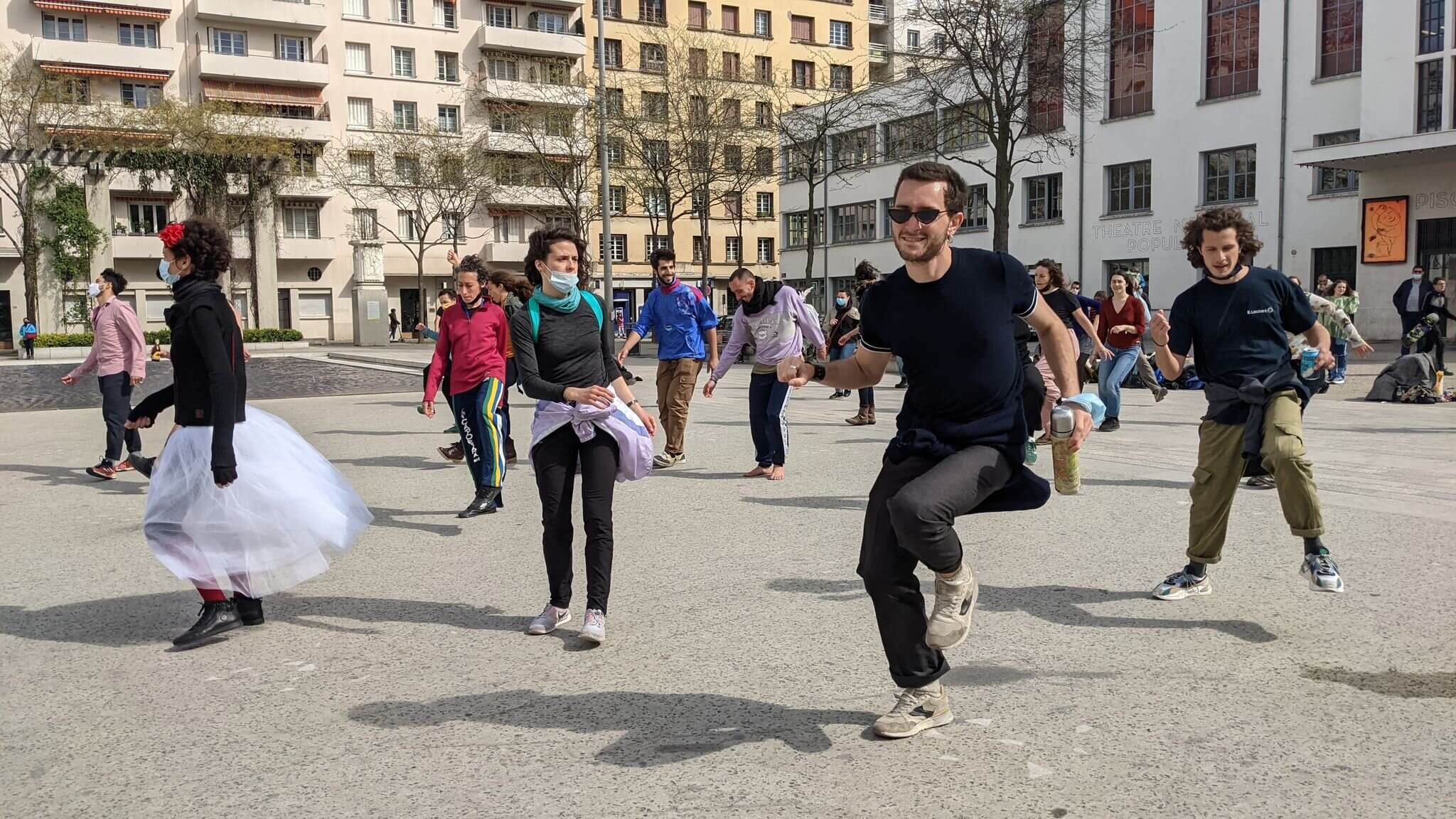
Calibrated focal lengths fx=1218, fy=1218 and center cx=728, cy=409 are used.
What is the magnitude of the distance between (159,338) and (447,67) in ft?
81.7

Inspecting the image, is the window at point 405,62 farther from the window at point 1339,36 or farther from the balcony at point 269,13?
the window at point 1339,36

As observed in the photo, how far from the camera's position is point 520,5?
66.4 m

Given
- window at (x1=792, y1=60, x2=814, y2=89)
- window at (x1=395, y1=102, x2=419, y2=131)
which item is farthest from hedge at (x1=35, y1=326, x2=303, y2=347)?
window at (x1=792, y1=60, x2=814, y2=89)

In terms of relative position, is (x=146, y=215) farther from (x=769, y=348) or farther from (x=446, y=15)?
(x=769, y=348)

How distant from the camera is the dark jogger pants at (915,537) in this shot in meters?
3.58

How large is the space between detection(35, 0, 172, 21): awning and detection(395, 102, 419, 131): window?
11.3m

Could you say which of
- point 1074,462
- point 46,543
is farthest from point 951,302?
point 46,543

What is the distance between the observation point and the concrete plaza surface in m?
3.33

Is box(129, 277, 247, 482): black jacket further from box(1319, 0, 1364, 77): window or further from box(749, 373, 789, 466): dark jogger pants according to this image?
box(1319, 0, 1364, 77): window

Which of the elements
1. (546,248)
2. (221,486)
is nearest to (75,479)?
(221,486)

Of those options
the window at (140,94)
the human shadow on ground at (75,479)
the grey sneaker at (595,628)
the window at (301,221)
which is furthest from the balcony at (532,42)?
the grey sneaker at (595,628)

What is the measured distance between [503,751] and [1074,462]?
215 centimetres

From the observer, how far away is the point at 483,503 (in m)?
8.24

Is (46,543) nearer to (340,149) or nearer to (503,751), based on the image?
(503,751)
